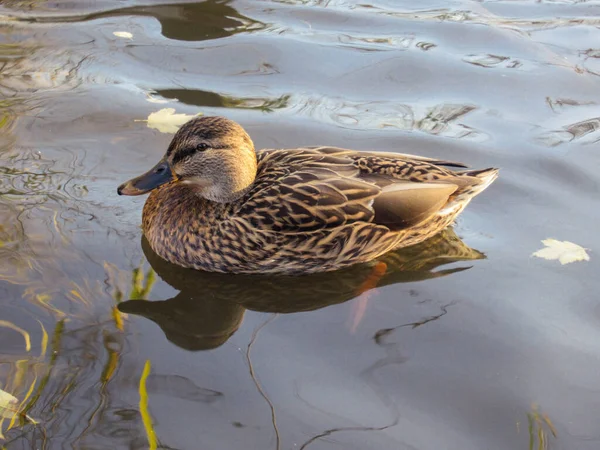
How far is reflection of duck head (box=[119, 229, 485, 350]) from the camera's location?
4723 millimetres

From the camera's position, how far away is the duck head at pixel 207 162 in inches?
201

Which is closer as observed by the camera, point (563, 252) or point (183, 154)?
point (183, 154)

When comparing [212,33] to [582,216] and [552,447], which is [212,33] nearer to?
[582,216]

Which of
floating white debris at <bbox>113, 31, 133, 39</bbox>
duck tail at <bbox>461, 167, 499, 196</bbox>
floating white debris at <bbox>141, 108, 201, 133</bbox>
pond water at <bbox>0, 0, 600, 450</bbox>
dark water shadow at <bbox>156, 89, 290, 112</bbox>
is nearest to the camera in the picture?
pond water at <bbox>0, 0, 600, 450</bbox>

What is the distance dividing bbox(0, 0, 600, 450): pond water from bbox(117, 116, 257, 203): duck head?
56cm

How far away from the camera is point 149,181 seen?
5.12 m

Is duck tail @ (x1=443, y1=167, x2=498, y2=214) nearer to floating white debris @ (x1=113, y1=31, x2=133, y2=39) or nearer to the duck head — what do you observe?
the duck head

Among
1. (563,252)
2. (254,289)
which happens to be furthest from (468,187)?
(254,289)

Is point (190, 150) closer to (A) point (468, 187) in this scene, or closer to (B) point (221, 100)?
(A) point (468, 187)

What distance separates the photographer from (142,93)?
23.6 feet

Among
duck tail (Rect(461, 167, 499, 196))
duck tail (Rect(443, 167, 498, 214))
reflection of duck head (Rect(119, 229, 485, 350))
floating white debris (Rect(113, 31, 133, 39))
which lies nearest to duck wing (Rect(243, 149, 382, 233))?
reflection of duck head (Rect(119, 229, 485, 350))

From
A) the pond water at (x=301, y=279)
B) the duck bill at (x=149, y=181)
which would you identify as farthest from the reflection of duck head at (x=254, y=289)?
the duck bill at (x=149, y=181)

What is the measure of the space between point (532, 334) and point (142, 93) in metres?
4.16

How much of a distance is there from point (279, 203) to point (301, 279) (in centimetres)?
52
